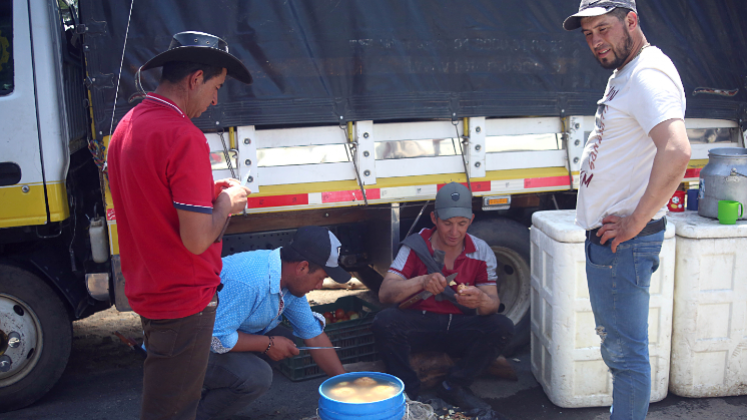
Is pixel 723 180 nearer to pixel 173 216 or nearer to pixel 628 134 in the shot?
pixel 628 134

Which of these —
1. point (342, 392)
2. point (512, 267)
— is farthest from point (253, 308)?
point (512, 267)

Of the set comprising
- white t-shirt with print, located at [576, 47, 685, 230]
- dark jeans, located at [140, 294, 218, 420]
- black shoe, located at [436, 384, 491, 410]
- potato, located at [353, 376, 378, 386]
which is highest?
white t-shirt with print, located at [576, 47, 685, 230]

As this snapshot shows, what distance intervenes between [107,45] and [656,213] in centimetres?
299

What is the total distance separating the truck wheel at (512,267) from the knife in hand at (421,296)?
2.35 feet

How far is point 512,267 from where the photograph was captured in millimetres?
4371

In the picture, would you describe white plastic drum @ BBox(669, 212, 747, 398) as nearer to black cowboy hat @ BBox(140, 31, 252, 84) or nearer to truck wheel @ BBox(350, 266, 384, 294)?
truck wheel @ BBox(350, 266, 384, 294)

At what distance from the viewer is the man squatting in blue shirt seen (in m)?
2.79

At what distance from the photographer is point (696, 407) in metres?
3.40

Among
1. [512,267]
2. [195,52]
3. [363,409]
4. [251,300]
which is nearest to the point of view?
[195,52]

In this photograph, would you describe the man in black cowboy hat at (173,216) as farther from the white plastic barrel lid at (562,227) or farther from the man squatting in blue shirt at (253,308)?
→ the white plastic barrel lid at (562,227)

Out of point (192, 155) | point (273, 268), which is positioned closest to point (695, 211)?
point (273, 268)

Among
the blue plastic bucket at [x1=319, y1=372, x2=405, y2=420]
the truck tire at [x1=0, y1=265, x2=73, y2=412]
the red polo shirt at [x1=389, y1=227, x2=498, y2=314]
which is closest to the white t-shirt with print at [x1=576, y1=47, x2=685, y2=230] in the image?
the blue plastic bucket at [x1=319, y1=372, x2=405, y2=420]

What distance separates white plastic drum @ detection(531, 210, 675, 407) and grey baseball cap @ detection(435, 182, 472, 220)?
1.56ft

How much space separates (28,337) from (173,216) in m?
2.32
